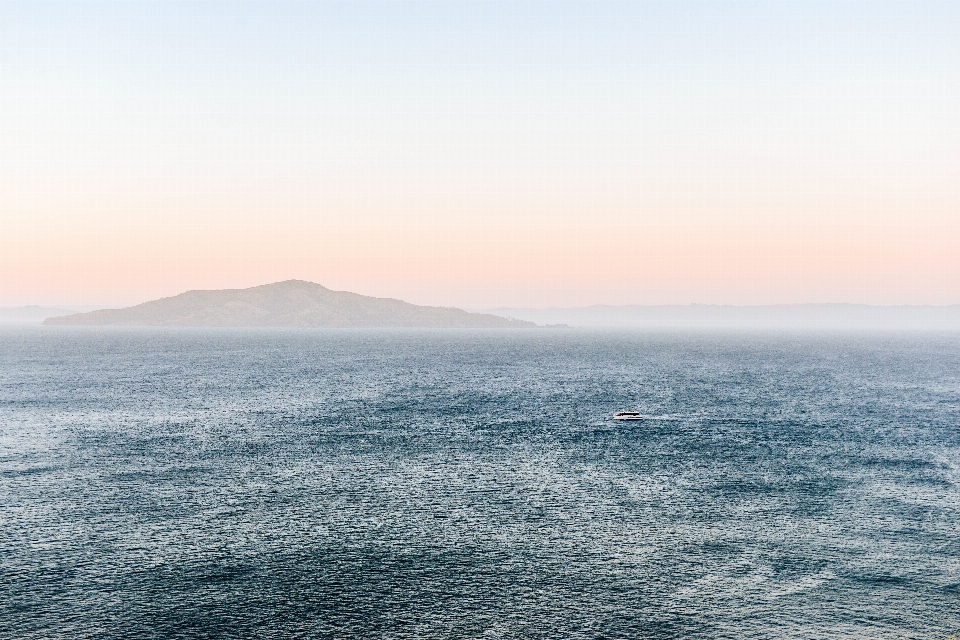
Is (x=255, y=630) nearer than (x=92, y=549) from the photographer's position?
Yes

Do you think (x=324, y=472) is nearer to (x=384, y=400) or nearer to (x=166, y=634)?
(x=166, y=634)

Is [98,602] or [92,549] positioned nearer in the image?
[98,602]

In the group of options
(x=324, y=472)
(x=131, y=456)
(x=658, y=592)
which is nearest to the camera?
(x=658, y=592)

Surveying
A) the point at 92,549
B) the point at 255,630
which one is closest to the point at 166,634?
the point at 255,630

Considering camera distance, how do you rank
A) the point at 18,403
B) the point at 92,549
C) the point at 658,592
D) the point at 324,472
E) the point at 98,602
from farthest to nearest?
the point at 18,403, the point at 324,472, the point at 92,549, the point at 658,592, the point at 98,602

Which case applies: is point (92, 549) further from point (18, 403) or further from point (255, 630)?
point (18, 403)

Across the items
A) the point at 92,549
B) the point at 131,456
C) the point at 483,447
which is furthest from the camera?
the point at 483,447

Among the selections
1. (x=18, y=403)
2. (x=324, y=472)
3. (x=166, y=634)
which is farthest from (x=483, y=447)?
(x=18, y=403)

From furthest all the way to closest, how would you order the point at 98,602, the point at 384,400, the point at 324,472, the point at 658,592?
the point at 384,400 → the point at 324,472 → the point at 658,592 → the point at 98,602

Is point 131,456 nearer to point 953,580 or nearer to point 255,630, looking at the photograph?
point 255,630
